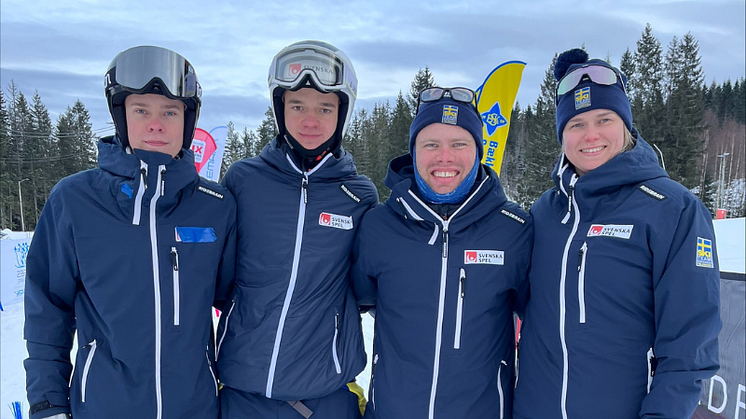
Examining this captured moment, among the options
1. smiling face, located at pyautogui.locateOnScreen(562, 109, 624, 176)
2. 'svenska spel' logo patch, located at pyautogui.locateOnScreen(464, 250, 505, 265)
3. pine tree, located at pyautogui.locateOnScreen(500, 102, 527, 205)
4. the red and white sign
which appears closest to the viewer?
→ smiling face, located at pyautogui.locateOnScreen(562, 109, 624, 176)

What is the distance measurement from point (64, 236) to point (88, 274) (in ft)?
0.63

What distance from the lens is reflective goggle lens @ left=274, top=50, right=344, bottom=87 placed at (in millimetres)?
2381

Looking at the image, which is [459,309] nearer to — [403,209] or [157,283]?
[403,209]

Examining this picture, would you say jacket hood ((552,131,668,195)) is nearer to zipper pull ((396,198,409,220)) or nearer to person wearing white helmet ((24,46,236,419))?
zipper pull ((396,198,409,220))

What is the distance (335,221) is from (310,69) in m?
0.85

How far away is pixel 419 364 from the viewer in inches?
81.5

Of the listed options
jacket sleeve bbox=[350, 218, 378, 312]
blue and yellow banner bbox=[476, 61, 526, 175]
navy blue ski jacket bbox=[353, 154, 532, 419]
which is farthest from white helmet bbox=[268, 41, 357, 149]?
blue and yellow banner bbox=[476, 61, 526, 175]

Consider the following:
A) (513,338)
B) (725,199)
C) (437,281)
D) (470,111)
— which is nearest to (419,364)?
(437,281)

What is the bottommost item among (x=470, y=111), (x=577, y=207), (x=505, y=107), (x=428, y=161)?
(x=577, y=207)

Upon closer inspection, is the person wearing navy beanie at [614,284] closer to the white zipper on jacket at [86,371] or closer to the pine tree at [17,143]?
the white zipper on jacket at [86,371]

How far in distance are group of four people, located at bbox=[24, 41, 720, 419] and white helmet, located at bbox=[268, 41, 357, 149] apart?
1 cm

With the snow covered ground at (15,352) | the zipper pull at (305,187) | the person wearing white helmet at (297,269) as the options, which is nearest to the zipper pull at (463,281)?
the person wearing white helmet at (297,269)

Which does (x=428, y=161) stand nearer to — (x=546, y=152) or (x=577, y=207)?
(x=577, y=207)

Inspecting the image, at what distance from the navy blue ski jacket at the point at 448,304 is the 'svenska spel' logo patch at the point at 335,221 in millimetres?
183
